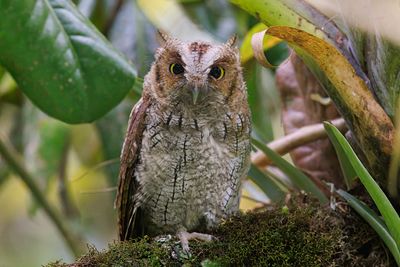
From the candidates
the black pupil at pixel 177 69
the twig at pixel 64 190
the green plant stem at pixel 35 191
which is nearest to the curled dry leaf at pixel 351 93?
the black pupil at pixel 177 69

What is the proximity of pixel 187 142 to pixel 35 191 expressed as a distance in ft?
2.42

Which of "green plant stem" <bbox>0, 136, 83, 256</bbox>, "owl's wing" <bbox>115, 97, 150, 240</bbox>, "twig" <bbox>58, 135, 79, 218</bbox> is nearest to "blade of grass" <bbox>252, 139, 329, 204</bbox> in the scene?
"owl's wing" <bbox>115, 97, 150, 240</bbox>

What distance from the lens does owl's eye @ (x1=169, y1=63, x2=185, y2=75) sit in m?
2.01

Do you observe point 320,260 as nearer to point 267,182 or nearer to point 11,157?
point 267,182

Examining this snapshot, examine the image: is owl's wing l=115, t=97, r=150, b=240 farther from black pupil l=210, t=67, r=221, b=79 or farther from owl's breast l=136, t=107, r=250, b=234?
black pupil l=210, t=67, r=221, b=79

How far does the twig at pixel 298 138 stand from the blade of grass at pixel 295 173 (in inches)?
6.7

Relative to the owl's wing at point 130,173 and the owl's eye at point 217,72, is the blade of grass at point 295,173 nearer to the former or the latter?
the owl's eye at point 217,72

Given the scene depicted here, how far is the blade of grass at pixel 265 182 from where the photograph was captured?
2244 millimetres

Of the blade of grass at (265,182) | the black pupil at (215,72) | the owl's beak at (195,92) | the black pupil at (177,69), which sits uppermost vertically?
the black pupil at (177,69)

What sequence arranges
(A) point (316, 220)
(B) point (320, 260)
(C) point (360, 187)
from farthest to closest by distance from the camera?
(C) point (360, 187)
(A) point (316, 220)
(B) point (320, 260)

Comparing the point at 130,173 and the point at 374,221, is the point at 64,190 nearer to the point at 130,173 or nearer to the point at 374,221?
the point at 130,173

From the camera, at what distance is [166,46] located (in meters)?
2.09

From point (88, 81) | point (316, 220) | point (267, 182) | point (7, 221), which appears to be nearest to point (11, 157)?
point (88, 81)

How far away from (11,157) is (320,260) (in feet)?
4.07
